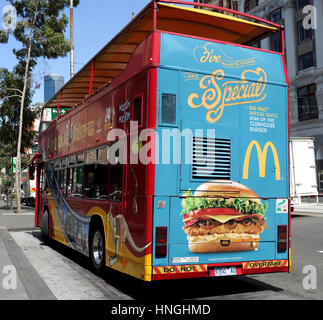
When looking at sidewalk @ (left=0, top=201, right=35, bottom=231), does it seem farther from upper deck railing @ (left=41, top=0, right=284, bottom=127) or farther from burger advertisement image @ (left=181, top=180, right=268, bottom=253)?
burger advertisement image @ (left=181, top=180, right=268, bottom=253)

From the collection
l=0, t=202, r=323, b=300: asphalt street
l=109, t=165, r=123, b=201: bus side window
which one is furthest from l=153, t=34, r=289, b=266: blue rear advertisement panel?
l=109, t=165, r=123, b=201: bus side window

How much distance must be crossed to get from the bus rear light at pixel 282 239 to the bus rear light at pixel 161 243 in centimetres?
197

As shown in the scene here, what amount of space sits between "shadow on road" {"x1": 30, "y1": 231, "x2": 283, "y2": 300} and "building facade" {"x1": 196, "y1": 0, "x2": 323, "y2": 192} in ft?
99.1

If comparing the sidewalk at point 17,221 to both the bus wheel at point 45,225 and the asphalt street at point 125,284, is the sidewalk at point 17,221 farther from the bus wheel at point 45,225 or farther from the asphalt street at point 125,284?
the asphalt street at point 125,284

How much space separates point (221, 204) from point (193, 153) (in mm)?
844

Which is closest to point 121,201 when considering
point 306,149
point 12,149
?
point 306,149

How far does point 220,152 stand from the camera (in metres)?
6.30

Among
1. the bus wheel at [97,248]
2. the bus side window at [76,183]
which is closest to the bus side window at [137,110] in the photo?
the bus wheel at [97,248]

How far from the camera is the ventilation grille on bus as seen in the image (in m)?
6.12

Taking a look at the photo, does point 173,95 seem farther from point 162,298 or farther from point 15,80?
point 15,80

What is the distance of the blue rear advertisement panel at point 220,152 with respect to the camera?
19.4 ft

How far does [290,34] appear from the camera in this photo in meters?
39.7

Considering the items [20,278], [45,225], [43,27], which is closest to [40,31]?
[43,27]
